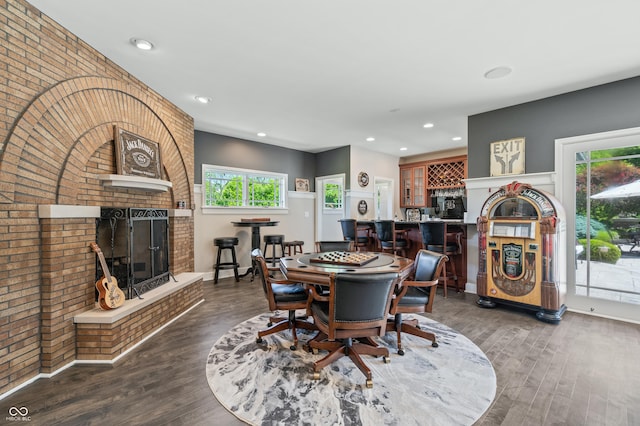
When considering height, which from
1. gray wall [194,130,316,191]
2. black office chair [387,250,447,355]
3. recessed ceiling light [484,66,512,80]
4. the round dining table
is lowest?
black office chair [387,250,447,355]

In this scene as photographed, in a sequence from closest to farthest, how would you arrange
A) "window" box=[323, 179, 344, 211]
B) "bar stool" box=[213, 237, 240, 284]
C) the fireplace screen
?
the fireplace screen < "bar stool" box=[213, 237, 240, 284] < "window" box=[323, 179, 344, 211]

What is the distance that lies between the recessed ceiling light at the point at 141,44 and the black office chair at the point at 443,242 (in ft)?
13.1

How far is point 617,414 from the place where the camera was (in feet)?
5.84

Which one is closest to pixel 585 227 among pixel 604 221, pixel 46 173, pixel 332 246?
pixel 604 221

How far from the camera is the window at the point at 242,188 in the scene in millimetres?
5484

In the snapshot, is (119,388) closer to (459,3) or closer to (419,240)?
(459,3)

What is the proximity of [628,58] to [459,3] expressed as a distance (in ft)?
7.14

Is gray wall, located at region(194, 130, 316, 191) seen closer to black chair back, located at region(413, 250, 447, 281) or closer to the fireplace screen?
the fireplace screen

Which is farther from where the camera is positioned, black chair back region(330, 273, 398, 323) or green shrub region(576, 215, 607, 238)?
green shrub region(576, 215, 607, 238)

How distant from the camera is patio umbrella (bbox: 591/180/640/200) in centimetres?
334

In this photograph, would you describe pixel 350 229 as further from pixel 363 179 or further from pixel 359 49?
pixel 359 49

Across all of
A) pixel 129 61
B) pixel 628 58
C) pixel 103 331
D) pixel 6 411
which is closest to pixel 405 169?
pixel 628 58

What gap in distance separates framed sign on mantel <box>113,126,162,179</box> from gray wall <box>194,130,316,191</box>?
1.81m

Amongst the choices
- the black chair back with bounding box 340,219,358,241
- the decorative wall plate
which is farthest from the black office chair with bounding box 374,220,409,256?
the decorative wall plate
